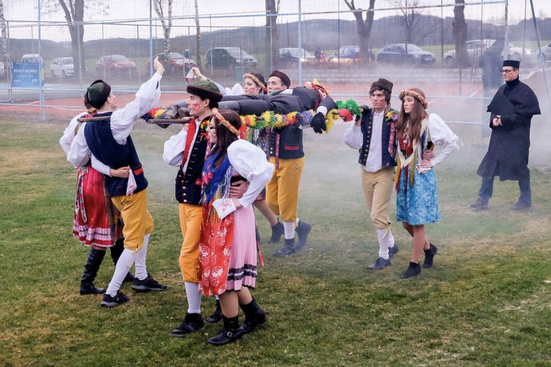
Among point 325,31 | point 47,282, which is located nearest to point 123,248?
point 47,282

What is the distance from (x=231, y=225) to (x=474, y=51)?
401 inches

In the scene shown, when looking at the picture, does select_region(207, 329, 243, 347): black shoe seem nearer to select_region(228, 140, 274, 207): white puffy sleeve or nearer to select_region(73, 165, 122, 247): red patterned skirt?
select_region(228, 140, 274, 207): white puffy sleeve

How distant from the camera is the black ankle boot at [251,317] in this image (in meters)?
5.09

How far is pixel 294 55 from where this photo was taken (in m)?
15.5

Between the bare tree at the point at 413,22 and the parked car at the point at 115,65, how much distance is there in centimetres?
783

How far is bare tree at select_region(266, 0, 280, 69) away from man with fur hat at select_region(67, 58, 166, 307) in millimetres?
9947

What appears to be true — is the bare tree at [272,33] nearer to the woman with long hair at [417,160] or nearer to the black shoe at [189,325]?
the woman with long hair at [417,160]

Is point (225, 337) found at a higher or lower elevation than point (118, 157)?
lower

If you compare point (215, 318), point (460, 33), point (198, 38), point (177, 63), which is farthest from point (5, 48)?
point (215, 318)

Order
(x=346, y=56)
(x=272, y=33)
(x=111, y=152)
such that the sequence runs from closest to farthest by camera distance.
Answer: (x=111, y=152)
(x=346, y=56)
(x=272, y=33)

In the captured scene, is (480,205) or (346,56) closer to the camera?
(480,205)

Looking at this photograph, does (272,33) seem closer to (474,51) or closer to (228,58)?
(228,58)

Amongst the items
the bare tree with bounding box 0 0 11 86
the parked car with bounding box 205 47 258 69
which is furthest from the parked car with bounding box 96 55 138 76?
the bare tree with bounding box 0 0 11 86

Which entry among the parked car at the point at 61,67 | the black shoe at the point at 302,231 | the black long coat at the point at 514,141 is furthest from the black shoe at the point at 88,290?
the parked car at the point at 61,67
